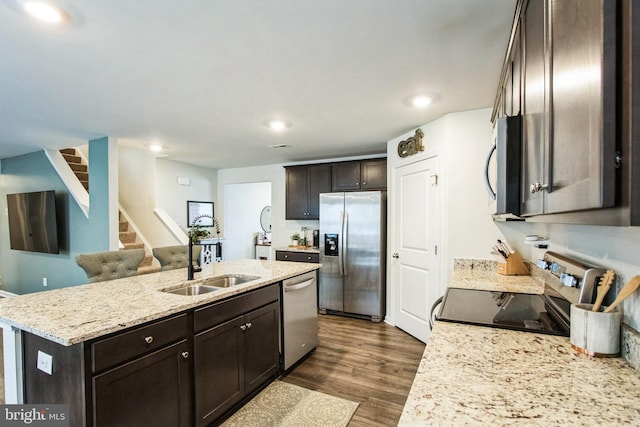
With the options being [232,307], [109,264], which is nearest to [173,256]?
[109,264]

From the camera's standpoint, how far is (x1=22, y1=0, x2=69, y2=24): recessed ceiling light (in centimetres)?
138

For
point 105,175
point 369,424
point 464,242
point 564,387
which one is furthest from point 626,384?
point 105,175

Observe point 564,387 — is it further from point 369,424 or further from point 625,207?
point 369,424

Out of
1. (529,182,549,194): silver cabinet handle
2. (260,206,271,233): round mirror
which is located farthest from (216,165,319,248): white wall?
(529,182,549,194): silver cabinet handle

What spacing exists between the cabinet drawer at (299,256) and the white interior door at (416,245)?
50.3 inches

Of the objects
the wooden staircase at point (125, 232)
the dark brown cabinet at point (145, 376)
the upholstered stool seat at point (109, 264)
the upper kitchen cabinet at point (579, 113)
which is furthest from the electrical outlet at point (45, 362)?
A: the wooden staircase at point (125, 232)

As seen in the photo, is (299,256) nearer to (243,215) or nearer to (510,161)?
(243,215)

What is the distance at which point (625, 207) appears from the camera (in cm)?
45

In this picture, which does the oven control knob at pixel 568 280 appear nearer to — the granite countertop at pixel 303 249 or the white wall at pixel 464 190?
the white wall at pixel 464 190

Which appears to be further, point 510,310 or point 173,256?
point 173,256

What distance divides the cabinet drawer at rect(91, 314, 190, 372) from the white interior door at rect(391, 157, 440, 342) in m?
2.42

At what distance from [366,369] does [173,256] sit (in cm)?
212

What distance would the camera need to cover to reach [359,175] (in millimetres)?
4551

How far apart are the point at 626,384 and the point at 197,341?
1.89 m
